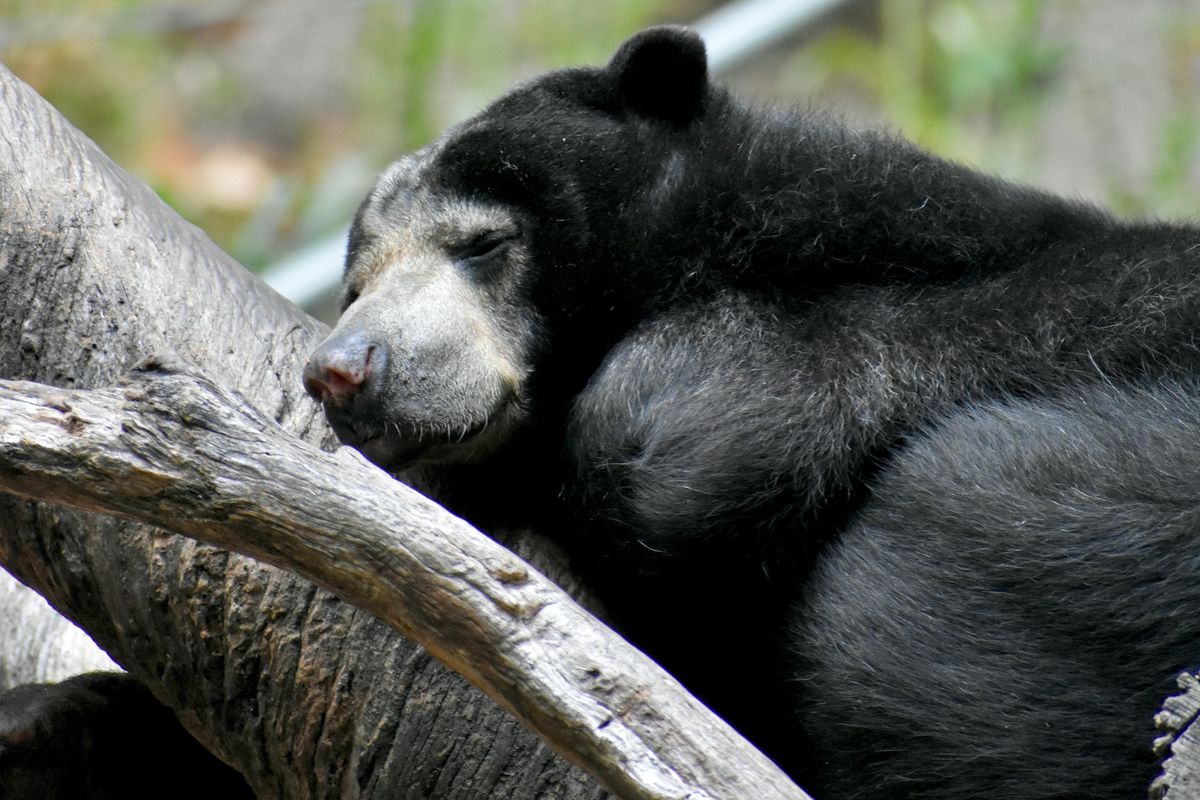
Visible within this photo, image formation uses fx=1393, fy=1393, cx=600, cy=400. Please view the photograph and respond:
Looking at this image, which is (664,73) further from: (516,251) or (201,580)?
(201,580)

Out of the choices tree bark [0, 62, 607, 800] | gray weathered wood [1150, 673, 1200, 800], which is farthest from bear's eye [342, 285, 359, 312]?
gray weathered wood [1150, 673, 1200, 800]

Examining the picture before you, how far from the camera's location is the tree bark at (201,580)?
2.98 meters

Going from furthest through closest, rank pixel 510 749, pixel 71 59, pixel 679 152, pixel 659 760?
pixel 71 59
pixel 679 152
pixel 510 749
pixel 659 760

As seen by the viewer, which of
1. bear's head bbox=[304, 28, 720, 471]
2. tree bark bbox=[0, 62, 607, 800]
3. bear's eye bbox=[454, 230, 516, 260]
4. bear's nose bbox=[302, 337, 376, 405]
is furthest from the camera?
bear's eye bbox=[454, 230, 516, 260]

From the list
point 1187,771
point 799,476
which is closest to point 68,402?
point 799,476

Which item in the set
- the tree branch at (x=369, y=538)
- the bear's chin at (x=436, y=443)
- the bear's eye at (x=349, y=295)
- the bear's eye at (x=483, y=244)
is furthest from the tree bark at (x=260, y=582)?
the bear's eye at (x=483, y=244)

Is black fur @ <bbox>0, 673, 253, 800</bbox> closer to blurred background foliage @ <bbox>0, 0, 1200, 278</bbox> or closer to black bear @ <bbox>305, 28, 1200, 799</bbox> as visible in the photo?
black bear @ <bbox>305, 28, 1200, 799</bbox>

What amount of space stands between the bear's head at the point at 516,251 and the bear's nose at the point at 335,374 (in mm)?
34

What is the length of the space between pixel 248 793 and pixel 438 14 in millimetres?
6990

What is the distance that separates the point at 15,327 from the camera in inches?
130

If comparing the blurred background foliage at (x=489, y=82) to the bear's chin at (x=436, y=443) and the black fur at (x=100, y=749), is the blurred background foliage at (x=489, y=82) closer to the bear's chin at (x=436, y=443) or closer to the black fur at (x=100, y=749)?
the bear's chin at (x=436, y=443)

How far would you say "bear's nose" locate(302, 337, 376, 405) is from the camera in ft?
→ 10.8

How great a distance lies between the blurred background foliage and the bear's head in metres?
5.19

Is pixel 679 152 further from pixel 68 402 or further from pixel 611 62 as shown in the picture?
pixel 68 402
